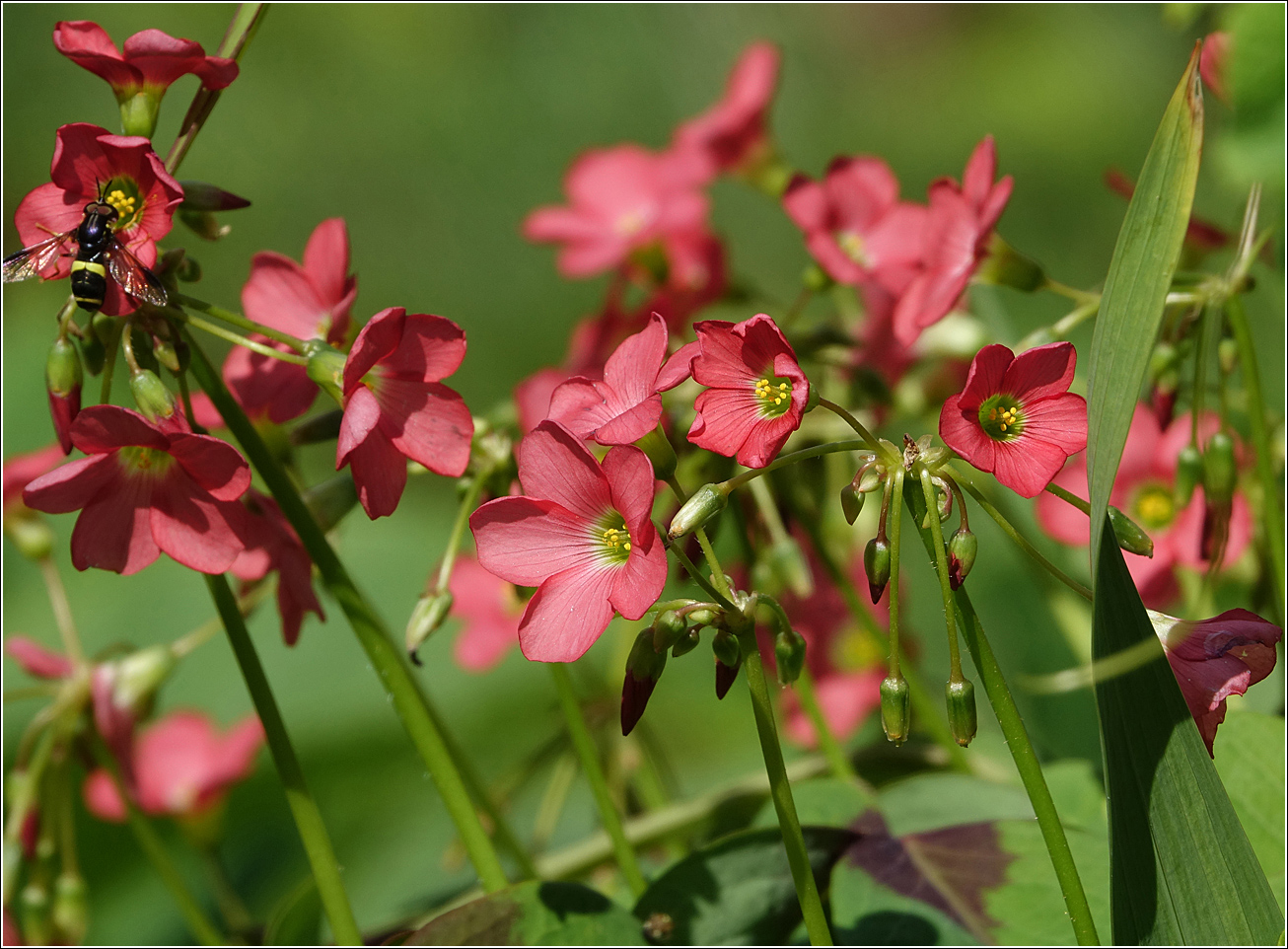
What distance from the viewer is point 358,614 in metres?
0.45

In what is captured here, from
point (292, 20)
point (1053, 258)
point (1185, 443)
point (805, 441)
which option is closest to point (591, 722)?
point (805, 441)

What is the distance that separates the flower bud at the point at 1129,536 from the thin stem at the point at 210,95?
356 mm

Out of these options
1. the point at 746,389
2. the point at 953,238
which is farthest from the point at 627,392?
the point at 953,238

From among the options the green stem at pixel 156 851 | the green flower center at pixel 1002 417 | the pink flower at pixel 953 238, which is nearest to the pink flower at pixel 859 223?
the pink flower at pixel 953 238

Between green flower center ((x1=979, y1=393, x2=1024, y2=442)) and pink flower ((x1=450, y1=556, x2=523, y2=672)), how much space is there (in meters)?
0.50

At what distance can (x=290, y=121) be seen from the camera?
2184 millimetres

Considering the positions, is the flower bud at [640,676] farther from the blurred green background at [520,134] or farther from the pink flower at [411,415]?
the blurred green background at [520,134]

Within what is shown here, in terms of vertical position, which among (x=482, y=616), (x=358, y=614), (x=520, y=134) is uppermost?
(x=520, y=134)

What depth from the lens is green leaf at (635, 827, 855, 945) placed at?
→ 47cm

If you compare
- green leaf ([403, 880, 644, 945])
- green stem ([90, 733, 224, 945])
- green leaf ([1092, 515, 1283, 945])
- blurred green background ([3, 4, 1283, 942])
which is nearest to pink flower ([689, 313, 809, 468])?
green leaf ([1092, 515, 1283, 945])

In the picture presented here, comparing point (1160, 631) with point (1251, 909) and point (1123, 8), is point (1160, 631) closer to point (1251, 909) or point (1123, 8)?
point (1251, 909)

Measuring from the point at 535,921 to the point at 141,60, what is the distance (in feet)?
1.18

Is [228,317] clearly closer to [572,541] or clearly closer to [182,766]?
[572,541]

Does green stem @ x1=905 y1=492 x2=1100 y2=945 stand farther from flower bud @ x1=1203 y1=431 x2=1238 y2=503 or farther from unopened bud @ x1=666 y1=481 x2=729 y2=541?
flower bud @ x1=1203 y1=431 x2=1238 y2=503
